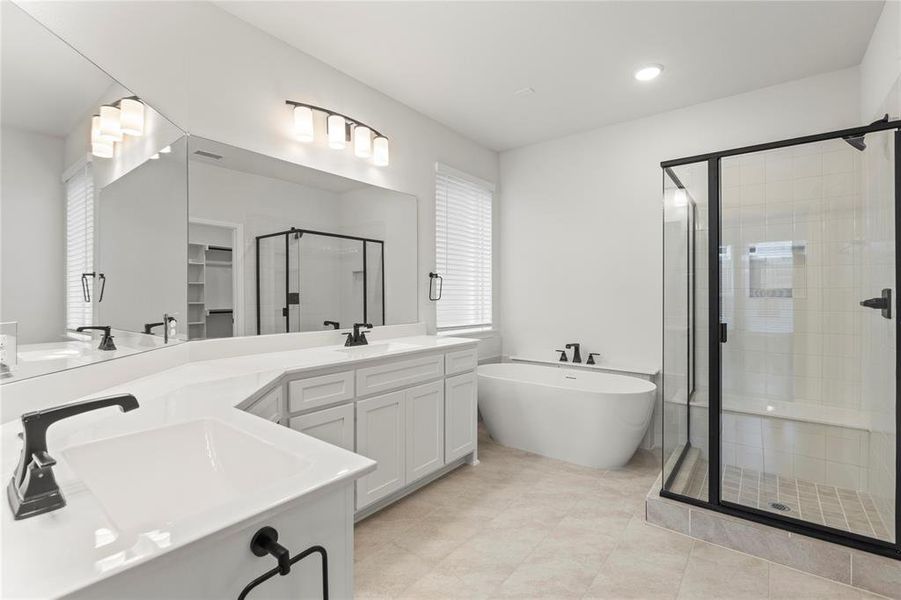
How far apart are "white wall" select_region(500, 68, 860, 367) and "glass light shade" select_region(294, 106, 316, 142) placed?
2255mm

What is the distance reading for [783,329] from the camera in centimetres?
253

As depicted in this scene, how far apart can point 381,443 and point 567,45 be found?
8.08 ft

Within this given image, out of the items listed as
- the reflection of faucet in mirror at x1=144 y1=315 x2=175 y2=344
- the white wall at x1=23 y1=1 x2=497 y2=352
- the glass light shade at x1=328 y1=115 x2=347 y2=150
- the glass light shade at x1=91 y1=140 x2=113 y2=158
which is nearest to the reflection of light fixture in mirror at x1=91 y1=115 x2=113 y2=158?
the glass light shade at x1=91 y1=140 x2=113 y2=158

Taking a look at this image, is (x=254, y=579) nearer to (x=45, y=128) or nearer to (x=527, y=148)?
(x=45, y=128)

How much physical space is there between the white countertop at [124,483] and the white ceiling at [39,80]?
2.57ft

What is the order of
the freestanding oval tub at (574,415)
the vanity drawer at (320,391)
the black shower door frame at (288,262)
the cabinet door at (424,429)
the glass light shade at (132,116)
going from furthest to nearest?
the freestanding oval tub at (574,415) < the cabinet door at (424,429) < the black shower door frame at (288,262) < the vanity drawer at (320,391) < the glass light shade at (132,116)

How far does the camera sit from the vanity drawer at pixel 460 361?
9.52 ft

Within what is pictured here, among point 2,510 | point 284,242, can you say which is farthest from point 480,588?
point 284,242

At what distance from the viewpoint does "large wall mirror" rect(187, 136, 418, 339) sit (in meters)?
2.21

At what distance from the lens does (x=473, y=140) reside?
409cm

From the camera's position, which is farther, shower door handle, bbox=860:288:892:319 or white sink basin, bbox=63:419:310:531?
shower door handle, bbox=860:288:892:319

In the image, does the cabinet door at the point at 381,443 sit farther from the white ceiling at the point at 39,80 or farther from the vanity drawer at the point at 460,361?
the white ceiling at the point at 39,80

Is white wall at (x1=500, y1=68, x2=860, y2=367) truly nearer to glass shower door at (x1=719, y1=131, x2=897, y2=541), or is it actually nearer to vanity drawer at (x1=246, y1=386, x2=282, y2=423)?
glass shower door at (x1=719, y1=131, x2=897, y2=541)

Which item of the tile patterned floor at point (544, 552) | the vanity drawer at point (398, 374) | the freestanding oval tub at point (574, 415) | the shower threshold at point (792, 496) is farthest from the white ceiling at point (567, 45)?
the tile patterned floor at point (544, 552)
